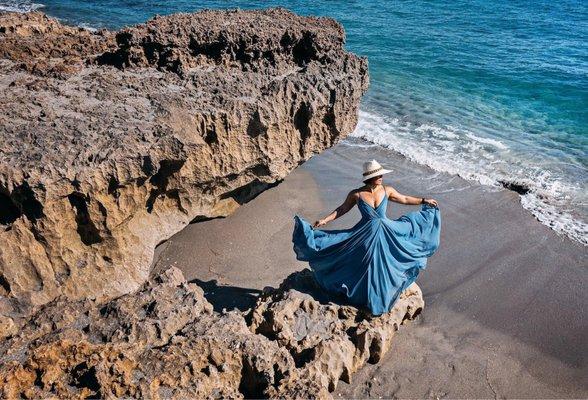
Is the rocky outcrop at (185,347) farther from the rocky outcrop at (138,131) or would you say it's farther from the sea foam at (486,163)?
the sea foam at (486,163)

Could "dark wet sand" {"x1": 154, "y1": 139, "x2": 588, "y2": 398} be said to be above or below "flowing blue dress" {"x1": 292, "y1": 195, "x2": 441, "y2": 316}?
below

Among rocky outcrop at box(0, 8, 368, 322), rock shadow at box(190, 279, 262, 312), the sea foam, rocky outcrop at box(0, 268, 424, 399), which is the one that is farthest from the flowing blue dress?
the sea foam

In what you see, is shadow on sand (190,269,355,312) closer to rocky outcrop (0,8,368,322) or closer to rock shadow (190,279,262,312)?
rock shadow (190,279,262,312)

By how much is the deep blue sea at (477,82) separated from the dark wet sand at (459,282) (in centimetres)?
120

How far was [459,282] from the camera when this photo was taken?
6273 millimetres

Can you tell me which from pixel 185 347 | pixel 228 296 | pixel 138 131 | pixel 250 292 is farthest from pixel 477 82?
pixel 185 347

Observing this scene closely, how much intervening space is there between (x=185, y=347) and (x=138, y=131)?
93.3 inches

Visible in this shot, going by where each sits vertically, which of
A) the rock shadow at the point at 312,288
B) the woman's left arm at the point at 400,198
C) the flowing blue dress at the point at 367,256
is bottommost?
the rock shadow at the point at 312,288

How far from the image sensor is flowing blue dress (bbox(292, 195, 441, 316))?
4824mm

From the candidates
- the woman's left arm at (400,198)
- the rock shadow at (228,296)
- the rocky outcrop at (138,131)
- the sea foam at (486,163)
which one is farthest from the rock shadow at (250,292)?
the sea foam at (486,163)

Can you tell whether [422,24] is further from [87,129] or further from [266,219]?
[87,129]

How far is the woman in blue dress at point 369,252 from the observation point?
483 centimetres

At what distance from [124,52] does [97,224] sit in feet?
8.49

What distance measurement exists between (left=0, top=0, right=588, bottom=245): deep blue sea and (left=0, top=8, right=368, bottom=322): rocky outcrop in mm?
4032
